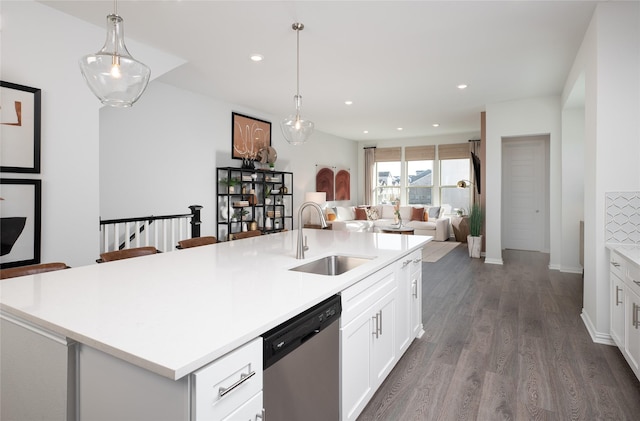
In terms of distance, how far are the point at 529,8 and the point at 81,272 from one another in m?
3.74

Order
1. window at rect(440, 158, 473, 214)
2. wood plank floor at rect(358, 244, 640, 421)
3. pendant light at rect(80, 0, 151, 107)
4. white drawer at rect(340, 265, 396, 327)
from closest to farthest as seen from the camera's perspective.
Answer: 1. white drawer at rect(340, 265, 396, 327)
2. pendant light at rect(80, 0, 151, 107)
3. wood plank floor at rect(358, 244, 640, 421)
4. window at rect(440, 158, 473, 214)

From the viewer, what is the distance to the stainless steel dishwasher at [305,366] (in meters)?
1.18

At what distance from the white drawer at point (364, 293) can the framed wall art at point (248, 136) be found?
4.73 m

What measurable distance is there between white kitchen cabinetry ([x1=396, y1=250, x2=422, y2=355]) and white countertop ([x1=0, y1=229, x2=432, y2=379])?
12.6 inches

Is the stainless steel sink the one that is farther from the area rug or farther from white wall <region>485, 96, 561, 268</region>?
white wall <region>485, 96, 561, 268</region>

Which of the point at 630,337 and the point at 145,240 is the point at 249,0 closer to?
the point at 145,240

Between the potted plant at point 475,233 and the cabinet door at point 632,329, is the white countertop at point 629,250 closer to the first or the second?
the cabinet door at point 632,329

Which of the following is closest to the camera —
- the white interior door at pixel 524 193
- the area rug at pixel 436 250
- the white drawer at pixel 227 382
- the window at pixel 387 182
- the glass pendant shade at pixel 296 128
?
the white drawer at pixel 227 382

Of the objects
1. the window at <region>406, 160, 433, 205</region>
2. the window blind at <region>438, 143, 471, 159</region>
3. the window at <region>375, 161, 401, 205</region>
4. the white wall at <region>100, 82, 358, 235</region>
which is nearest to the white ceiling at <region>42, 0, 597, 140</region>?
the white wall at <region>100, 82, 358, 235</region>

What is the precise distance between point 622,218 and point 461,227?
19.7 ft

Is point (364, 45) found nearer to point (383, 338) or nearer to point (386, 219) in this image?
point (383, 338)

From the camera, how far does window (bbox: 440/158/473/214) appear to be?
9.37 m

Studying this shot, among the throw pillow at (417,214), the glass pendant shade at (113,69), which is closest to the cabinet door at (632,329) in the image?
the glass pendant shade at (113,69)

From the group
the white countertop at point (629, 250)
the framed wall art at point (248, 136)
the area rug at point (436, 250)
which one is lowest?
the area rug at point (436, 250)
